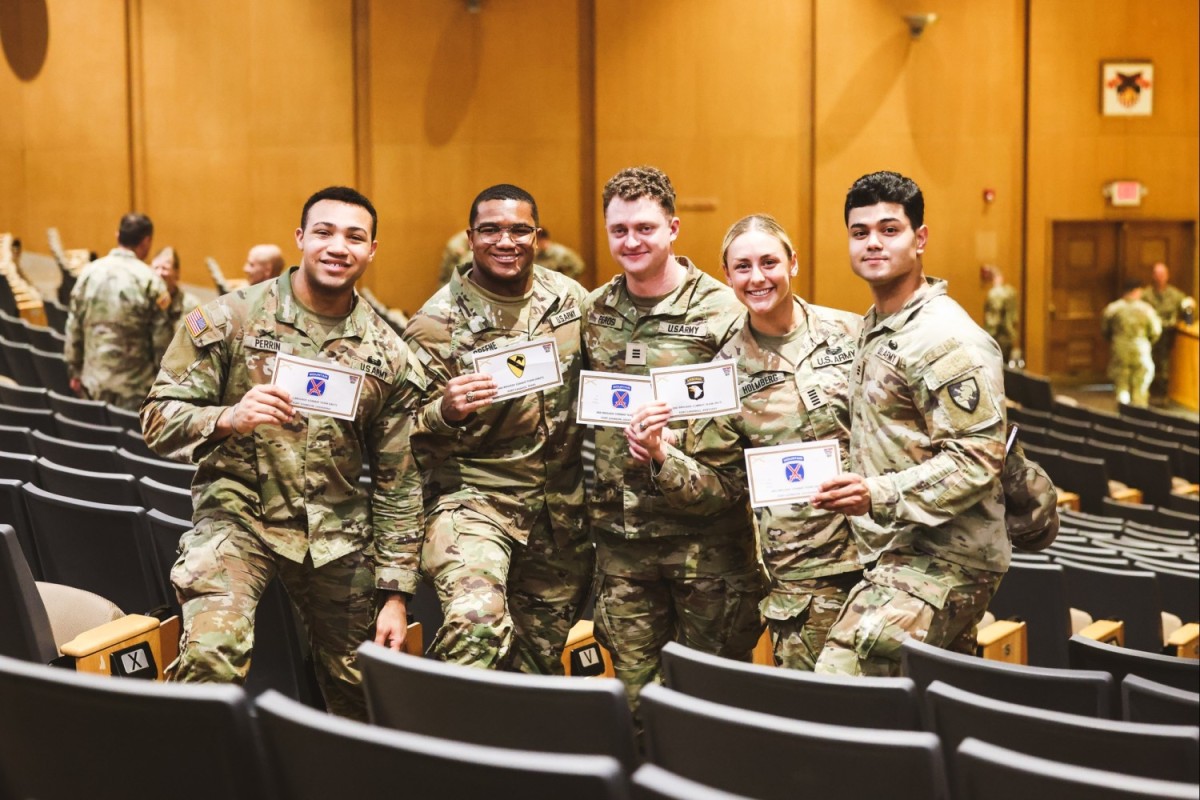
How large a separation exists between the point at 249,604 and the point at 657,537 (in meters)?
1.07

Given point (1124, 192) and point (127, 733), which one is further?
point (1124, 192)

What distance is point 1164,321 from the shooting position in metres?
14.8

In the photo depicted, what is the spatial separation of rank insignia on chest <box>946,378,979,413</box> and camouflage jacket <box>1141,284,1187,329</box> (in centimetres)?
1302

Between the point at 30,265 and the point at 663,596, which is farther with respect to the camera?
the point at 30,265

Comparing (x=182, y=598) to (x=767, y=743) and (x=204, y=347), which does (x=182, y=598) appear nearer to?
(x=204, y=347)

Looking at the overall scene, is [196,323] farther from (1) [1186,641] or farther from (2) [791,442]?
(1) [1186,641]

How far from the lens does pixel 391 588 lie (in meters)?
3.25

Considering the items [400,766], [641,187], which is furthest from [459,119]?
[400,766]

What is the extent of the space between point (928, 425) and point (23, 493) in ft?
8.01

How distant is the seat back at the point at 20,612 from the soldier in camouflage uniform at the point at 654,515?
1391 mm

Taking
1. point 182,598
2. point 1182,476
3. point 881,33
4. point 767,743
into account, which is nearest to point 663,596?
point 182,598

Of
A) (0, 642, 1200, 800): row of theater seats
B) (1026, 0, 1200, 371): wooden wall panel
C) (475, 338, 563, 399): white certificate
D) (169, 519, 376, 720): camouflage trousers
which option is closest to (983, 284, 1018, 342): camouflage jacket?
(1026, 0, 1200, 371): wooden wall panel

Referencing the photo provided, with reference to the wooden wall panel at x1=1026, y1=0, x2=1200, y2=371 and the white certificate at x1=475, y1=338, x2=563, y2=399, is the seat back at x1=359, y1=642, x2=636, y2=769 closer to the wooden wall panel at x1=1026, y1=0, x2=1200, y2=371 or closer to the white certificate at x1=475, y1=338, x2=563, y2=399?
the white certificate at x1=475, y1=338, x2=563, y2=399

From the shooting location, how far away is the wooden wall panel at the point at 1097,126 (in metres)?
15.1
